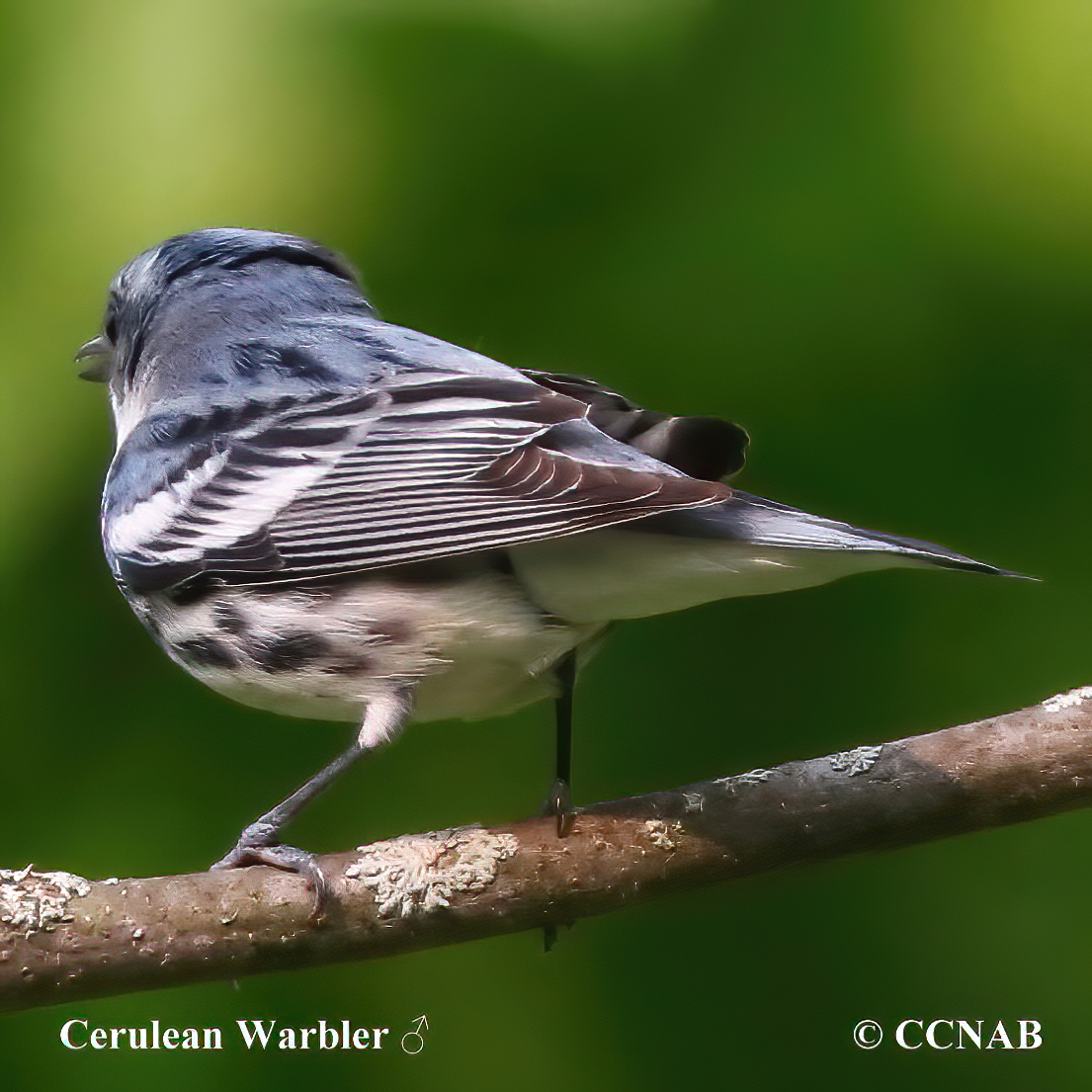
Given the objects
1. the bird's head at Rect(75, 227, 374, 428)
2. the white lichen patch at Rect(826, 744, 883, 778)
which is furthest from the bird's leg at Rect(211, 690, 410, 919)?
the bird's head at Rect(75, 227, 374, 428)

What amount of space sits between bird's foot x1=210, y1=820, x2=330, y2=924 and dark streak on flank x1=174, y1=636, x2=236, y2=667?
0.22m

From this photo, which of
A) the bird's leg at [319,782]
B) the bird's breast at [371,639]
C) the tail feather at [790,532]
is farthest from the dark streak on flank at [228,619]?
the tail feather at [790,532]

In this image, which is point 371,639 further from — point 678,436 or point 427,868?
point 678,436

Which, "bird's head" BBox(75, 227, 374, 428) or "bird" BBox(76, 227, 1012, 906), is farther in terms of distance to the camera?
"bird's head" BBox(75, 227, 374, 428)

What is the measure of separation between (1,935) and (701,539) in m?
0.89

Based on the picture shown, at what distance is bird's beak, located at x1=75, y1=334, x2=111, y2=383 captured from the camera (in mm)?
2371

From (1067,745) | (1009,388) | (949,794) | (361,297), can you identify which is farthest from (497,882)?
(1009,388)

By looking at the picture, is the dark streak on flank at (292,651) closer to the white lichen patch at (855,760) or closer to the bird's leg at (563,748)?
the bird's leg at (563,748)

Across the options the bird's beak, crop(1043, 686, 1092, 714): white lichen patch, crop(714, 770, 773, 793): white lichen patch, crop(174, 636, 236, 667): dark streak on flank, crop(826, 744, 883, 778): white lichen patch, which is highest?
the bird's beak

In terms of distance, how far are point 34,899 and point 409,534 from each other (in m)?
0.60

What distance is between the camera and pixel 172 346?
2275mm

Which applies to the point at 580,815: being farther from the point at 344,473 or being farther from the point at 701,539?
the point at 344,473

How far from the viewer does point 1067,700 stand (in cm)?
186

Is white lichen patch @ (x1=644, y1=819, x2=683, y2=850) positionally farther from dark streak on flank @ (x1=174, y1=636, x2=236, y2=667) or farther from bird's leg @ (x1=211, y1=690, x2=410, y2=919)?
dark streak on flank @ (x1=174, y1=636, x2=236, y2=667)
